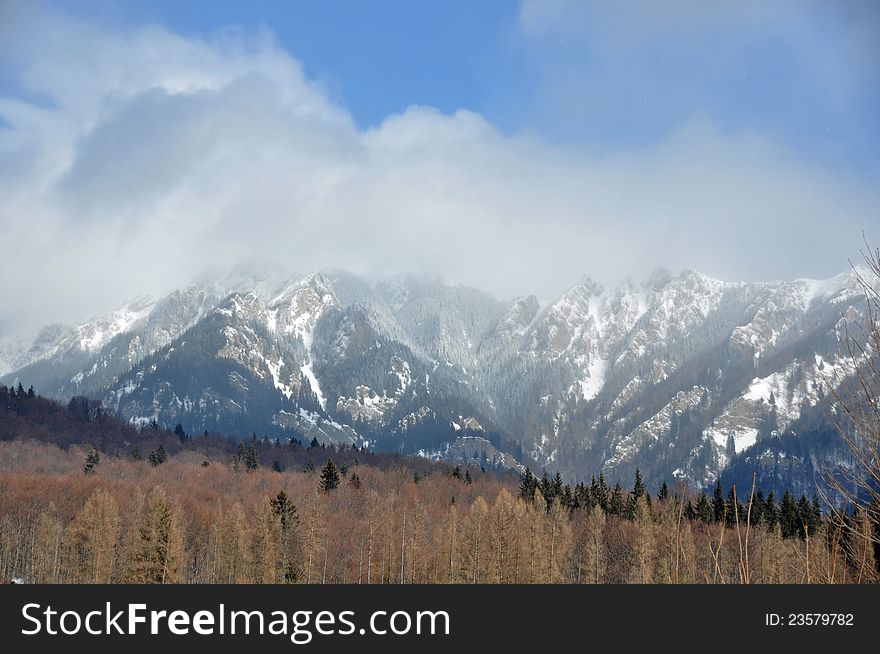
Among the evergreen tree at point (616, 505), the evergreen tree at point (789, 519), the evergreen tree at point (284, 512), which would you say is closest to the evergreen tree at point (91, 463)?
the evergreen tree at point (284, 512)

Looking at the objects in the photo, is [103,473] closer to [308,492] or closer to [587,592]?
[308,492]

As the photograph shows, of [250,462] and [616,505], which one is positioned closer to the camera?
[616,505]

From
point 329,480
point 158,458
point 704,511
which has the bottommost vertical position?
point 704,511

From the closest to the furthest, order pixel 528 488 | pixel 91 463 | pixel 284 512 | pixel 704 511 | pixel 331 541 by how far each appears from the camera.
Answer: pixel 284 512 < pixel 331 541 < pixel 704 511 < pixel 528 488 < pixel 91 463

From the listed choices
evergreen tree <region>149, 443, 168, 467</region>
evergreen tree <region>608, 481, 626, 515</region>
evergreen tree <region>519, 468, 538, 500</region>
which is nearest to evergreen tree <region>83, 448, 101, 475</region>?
evergreen tree <region>149, 443, 168, 467</region>

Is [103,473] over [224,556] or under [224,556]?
over

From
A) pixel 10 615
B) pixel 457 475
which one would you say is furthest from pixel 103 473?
pixel 10 615

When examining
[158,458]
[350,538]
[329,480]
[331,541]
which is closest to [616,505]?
[350,538]

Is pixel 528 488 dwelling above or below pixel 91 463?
below

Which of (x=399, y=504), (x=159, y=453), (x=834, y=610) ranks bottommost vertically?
(x=834, y=610)

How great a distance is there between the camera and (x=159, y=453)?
537 ft

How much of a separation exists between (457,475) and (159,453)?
212ft

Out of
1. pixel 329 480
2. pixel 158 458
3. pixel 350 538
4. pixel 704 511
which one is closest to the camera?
pixel 350 538

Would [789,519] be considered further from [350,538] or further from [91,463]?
[91,463]
